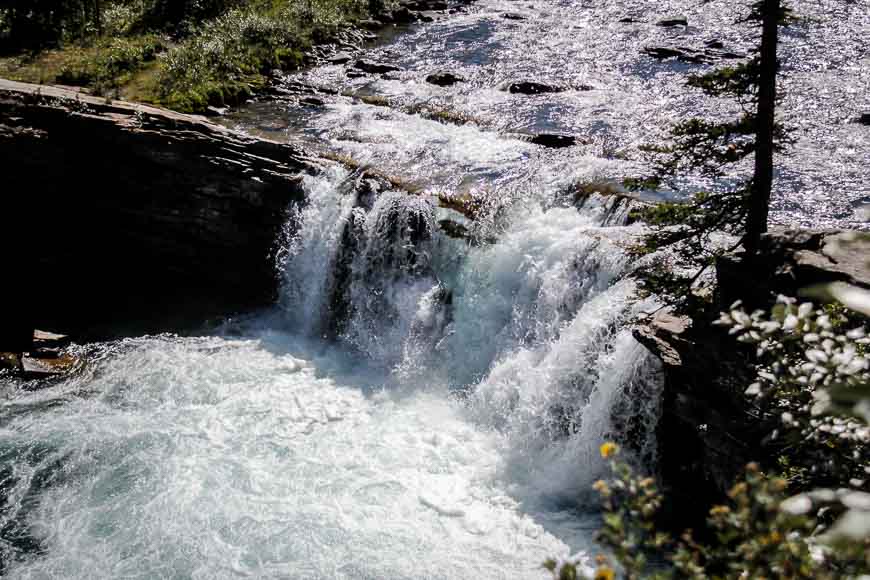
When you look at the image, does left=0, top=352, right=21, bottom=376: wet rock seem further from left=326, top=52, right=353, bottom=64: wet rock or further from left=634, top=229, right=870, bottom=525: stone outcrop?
left=326, top=52, right=353, bottom=64: wet rock

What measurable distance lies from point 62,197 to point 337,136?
6716 millimetres

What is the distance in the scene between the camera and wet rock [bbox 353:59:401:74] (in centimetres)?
2241

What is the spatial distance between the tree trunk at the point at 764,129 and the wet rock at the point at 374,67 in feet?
54.5

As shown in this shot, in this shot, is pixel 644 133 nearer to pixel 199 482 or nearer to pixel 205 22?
pixel 199 482

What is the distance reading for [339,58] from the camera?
941 inches

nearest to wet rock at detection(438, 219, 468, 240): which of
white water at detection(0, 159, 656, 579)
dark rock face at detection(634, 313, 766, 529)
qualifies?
white water at detection(0, 159, 656, 579)

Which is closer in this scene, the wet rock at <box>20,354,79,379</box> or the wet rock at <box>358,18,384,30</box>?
the wet rock at <box>20,354,79,379</box>

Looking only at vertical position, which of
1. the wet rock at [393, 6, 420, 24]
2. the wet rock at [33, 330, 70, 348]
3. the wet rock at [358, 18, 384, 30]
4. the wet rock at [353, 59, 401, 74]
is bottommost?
the wet rock at [33, 330, 70, 348]

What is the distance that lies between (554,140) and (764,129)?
886 cm

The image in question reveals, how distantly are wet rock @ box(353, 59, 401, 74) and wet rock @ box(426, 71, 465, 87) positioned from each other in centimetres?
188

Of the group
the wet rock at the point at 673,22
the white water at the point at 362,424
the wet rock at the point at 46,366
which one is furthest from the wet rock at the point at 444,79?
the wet rock at the point at 46,366

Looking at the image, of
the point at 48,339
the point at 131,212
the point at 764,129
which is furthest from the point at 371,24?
the point at 764,129

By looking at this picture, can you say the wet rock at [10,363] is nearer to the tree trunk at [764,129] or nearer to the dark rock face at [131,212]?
the dark rock face at [131,212]

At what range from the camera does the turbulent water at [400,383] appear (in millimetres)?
9156
